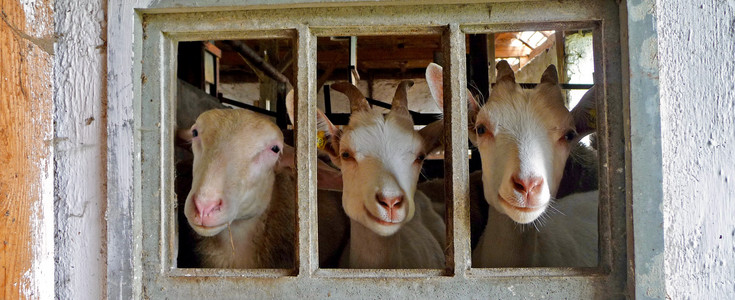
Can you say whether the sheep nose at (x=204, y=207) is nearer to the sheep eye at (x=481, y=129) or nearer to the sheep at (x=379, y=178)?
the sheep at (x=379, y=178)

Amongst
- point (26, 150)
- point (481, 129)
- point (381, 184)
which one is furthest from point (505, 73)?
point (26, 150)

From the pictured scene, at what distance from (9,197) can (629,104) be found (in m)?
2.11

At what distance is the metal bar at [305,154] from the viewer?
1963 millimetres

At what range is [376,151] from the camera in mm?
2600

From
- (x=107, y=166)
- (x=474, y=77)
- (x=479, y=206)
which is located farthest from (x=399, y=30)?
(x=474, y=77)

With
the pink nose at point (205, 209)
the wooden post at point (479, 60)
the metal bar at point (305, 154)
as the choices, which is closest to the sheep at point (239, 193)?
the pink nose at point (205, 209)

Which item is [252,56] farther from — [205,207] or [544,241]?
[544,241]

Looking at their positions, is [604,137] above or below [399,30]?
below

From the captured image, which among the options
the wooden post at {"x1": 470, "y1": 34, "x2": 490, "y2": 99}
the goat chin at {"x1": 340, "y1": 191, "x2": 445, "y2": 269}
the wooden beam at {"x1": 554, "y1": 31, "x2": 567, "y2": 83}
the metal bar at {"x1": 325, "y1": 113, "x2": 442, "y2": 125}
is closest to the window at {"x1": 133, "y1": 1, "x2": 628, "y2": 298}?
the goat chin at {"x1": 340, "y1": 191, "x2": 445, "y2": 269}

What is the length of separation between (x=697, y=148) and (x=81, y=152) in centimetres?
219

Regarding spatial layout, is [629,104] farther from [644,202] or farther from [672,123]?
[644,202]

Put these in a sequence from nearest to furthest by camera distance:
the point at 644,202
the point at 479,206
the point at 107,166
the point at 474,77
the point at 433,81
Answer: the point at 644,202 → the point at 107,166 → the point at 433,81 → the point at 479,206 → the point at 474,77

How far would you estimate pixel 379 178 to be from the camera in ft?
7.93

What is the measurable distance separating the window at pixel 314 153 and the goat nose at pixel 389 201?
38 cm
